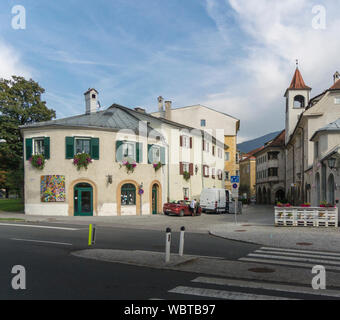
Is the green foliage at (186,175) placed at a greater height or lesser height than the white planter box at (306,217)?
greater

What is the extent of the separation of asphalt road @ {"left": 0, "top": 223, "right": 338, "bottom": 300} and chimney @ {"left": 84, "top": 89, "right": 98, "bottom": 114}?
70.7 feet

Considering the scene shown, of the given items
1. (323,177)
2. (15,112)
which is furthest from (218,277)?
(15,112)

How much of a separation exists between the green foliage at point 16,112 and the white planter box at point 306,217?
30.6 meters

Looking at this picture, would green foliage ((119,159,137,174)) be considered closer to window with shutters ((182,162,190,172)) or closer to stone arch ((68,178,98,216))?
stone arch ((68,178,98,216))

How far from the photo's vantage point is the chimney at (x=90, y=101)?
34062 mm

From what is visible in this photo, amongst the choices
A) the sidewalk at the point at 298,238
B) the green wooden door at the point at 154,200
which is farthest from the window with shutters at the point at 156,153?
the sidewalk at the point at 298,238

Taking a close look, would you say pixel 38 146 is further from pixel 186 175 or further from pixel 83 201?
pixel 186 175

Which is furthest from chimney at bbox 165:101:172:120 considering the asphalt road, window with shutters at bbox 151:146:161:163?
the asphalt road

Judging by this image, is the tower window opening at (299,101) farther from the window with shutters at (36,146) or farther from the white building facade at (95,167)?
the window with shutters at (36,146)

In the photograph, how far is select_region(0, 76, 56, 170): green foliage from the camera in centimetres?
4031

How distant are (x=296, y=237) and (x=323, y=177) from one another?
1047 centimetres

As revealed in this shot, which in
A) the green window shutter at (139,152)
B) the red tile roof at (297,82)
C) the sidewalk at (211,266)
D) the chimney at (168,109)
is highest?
the red tile roof at (297,82)
